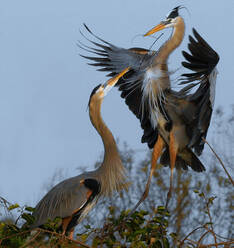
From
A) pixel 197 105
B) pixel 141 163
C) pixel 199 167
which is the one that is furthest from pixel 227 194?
pixel 197 105

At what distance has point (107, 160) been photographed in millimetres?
4598

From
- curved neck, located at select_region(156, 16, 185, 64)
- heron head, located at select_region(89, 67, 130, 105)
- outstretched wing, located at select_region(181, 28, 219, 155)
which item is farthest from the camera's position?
curved neck, located at select_region(156, 16, 185, 64)

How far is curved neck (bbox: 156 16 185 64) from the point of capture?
5.03m

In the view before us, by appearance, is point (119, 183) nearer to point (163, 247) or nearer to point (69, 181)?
point (69, 181)

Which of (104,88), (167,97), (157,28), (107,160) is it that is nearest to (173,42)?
(157,28)

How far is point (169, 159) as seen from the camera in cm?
527

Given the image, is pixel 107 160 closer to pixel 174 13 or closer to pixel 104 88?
pixel 104 88

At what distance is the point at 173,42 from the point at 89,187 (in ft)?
5.06

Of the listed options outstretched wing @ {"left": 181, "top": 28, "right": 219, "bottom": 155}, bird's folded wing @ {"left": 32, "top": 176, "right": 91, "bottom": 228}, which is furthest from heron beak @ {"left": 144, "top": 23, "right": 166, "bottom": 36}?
bird's folded wing @ {"left": 32, "top": 176, "right": 91, "bottom": 228}

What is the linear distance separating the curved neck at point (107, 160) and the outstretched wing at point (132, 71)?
58 centimetres

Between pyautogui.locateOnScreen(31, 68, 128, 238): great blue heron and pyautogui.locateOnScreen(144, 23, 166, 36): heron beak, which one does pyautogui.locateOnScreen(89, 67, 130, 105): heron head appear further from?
pyautogui.locateOnScreen(144, 23, 166, 36): heron beak

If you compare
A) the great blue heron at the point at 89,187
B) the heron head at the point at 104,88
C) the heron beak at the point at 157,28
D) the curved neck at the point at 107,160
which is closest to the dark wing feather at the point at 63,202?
the great blue heron at the point at 89,187

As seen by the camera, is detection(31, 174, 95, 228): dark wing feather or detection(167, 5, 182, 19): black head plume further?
detection(167, 5, 182, 19): black head plume

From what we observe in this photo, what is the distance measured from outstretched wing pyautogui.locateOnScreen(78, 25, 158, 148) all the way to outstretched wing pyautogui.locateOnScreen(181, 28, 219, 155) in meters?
0.41
